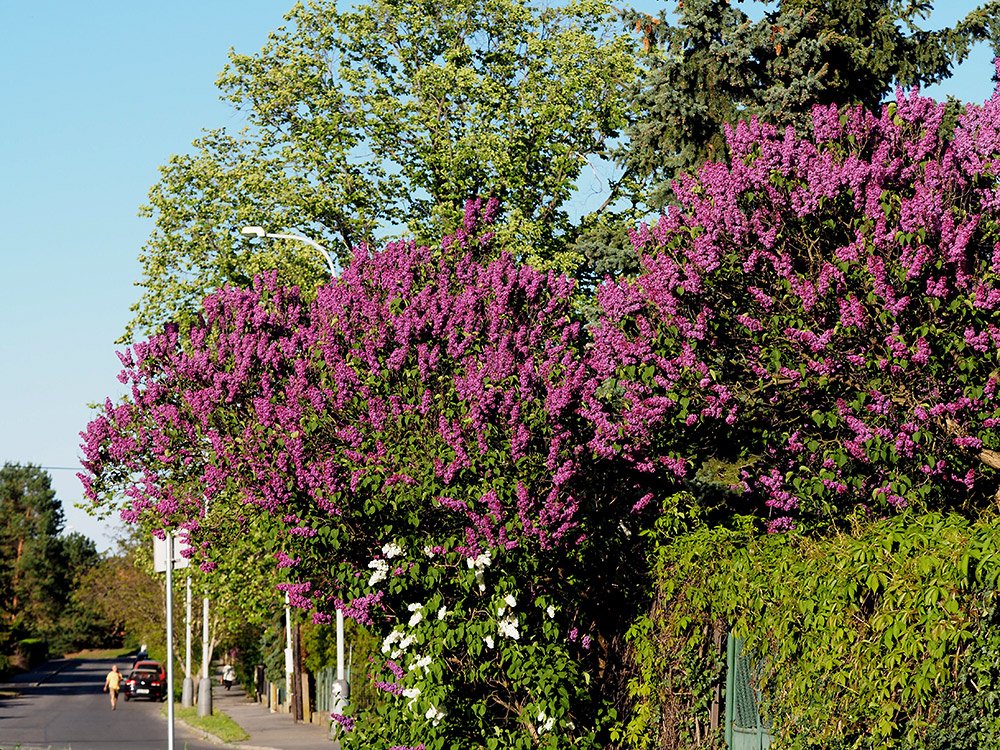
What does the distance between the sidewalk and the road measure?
116 cm

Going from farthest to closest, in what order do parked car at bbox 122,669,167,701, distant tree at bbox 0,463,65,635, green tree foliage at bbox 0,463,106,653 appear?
green tree foliage at bbox 0,463,106,653 → distant tree at bbox 0,463,65,635 → parked car at bbox 122,669,167,701

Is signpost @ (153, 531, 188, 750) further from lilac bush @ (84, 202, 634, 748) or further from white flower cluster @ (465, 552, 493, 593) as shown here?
white flower cluster @ (465, 552, 493, 593)

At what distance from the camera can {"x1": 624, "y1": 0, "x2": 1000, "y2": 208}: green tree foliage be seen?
20.4 metres

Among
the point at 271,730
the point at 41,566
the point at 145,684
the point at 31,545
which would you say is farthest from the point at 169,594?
the point at 31,545

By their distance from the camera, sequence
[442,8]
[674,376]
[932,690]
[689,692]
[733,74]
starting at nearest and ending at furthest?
[932,690] → [689,692] → [674,376] → [733,74] → [442,8]

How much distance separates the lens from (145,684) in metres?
56.2

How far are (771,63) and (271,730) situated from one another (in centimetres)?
1951

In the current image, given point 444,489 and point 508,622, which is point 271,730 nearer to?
point 508,622

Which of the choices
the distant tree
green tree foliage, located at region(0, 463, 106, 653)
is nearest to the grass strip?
the distant tree

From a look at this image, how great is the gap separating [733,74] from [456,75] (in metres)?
13.7

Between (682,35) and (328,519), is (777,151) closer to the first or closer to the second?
(328,519)

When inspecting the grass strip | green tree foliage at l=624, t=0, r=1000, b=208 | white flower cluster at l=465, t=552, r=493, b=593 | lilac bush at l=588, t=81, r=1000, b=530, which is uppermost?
green tree foliage at l=624, t=0, r=1000, b=208

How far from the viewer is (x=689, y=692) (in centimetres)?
1154

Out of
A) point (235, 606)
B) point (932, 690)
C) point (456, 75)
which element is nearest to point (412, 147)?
point (456, 75)
